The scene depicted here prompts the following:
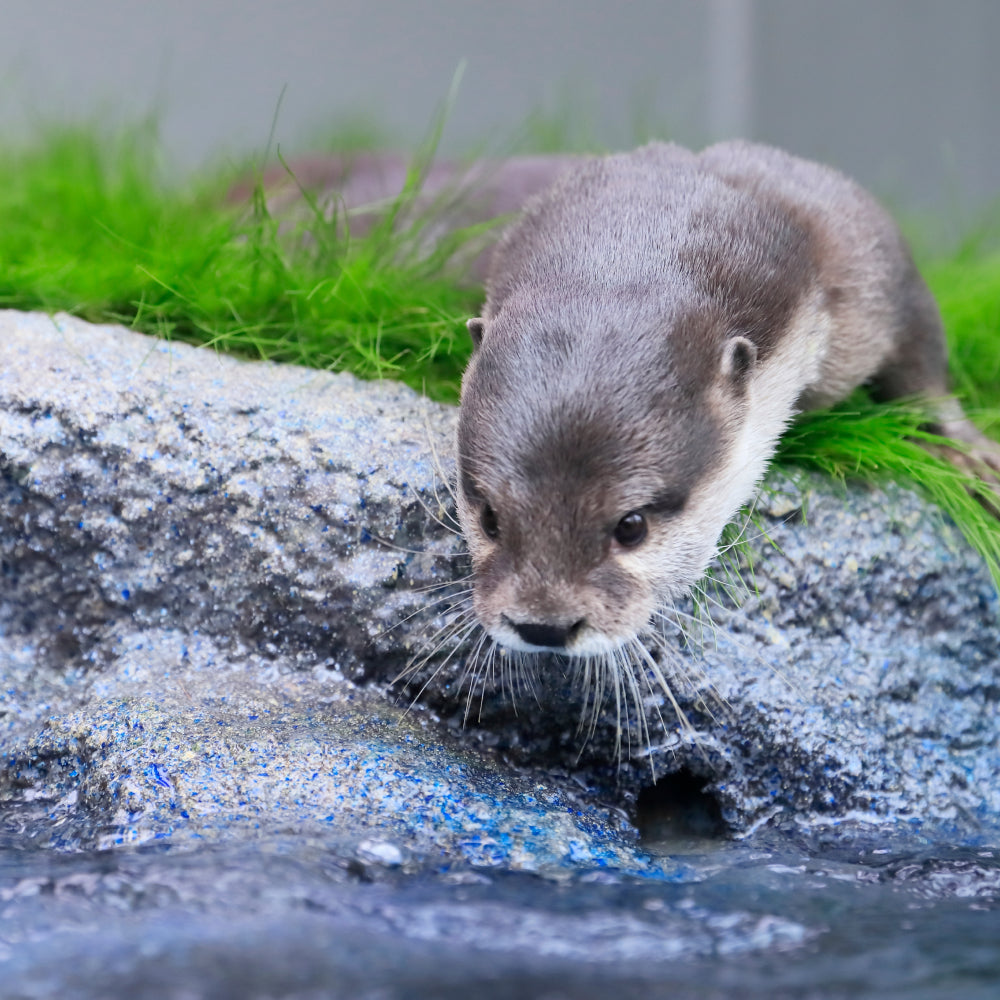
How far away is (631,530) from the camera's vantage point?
6.26ft

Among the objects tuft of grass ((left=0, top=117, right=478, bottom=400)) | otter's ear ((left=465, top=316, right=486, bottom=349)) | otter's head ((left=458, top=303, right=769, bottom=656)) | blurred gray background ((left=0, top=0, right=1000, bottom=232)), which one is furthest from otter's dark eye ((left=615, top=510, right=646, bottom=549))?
blurred gray background ((left=0, top=0, right=1000, bottom=232))

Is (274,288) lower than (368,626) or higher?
higher

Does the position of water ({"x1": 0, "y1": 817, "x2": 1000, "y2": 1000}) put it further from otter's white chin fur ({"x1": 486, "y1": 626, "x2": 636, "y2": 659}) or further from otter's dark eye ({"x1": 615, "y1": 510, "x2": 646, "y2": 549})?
otter's dark eye ({"x1": 615, "y1": 510, "x2": 646, "y2": 549})

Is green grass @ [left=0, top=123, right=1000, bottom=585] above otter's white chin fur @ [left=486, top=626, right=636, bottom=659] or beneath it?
above

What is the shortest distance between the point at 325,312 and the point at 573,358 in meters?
0.90

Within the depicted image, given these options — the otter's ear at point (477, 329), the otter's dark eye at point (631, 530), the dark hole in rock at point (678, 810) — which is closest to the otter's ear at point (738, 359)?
the otter's dark eye at point (631, 530)

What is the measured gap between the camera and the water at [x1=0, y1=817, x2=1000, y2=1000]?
1.31 m

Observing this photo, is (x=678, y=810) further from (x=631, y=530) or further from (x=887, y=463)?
(x=887, y=463)

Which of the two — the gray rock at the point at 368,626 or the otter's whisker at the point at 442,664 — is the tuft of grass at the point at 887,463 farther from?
the otter's whisker at the point at 442,664

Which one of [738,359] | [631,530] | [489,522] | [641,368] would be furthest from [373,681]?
[738,359]

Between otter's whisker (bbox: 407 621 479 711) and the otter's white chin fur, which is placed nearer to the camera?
the otter's white chin fur

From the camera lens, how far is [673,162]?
8.34ft

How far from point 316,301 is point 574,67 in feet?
13.2

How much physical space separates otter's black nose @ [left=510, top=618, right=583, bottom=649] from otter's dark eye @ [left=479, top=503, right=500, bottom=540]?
7.2 inches
